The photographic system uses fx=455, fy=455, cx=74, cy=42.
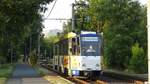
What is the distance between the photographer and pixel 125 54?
52.0 m

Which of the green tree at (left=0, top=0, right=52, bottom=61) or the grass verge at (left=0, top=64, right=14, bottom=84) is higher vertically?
the green tree at (left=0, top=0, right=52, bottom=61)

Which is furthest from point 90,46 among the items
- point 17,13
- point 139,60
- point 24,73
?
point 24,73

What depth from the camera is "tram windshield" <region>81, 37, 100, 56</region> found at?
31.5 meters

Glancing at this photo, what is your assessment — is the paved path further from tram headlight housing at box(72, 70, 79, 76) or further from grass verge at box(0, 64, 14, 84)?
tram headlight housing at box(72, 70, 79, 76)

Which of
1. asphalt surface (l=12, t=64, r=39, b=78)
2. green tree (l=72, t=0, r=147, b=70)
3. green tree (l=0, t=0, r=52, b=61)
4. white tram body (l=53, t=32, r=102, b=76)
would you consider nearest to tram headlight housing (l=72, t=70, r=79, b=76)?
white tram body (l=53, t=32, r=102, b=76)

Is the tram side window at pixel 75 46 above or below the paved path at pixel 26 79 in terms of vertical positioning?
above

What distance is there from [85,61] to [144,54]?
15897 mm

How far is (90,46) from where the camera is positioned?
104 feet

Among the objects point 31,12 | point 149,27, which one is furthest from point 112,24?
point 149,27

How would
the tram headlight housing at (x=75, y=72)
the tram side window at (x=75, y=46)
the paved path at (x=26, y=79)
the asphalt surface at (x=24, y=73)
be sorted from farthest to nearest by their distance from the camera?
the asphalt surface at (x=24, y=73)
the tram headlight housing at (x=75, y=72)
the tram side window at (x=75, y=46)
the paved path at (x=26, y=79)

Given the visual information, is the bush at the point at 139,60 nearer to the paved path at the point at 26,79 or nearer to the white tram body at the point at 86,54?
the paved path at the point at 26,79

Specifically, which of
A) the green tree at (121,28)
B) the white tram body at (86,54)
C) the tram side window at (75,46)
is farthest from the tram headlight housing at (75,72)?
the green tree at (121,28)

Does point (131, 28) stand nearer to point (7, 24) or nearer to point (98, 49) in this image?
point (7, 24)

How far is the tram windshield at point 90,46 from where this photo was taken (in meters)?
31.5
